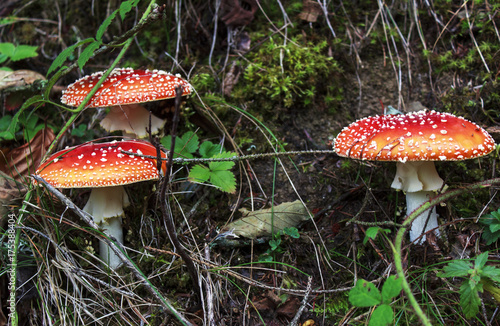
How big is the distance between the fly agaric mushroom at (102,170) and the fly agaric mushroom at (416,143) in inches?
58.9

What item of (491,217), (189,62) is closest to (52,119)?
(189,62)

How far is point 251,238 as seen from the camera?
3008 mm

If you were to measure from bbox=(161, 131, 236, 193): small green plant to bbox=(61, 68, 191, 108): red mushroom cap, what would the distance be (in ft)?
1.58

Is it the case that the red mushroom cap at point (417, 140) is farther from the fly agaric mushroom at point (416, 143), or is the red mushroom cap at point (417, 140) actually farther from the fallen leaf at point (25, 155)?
the fallen leaf at point (25, 155)

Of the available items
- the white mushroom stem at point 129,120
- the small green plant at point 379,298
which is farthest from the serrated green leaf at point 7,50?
the small green plant at point 379,298

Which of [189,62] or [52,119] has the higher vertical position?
[189,62]

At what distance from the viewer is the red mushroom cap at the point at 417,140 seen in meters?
2.36

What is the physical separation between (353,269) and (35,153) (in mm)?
3172

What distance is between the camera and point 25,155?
3.56 m

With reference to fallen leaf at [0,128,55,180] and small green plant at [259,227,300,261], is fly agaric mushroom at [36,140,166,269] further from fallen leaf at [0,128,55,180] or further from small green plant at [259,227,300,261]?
small green plant at [259,227,300,261]

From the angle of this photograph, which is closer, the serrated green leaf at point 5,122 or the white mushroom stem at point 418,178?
the white mushroom stem at point 418,178

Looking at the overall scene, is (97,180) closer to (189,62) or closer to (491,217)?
(189,62)

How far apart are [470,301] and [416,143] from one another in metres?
1.00

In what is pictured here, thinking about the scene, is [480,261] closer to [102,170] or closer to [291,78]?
[291,78]
